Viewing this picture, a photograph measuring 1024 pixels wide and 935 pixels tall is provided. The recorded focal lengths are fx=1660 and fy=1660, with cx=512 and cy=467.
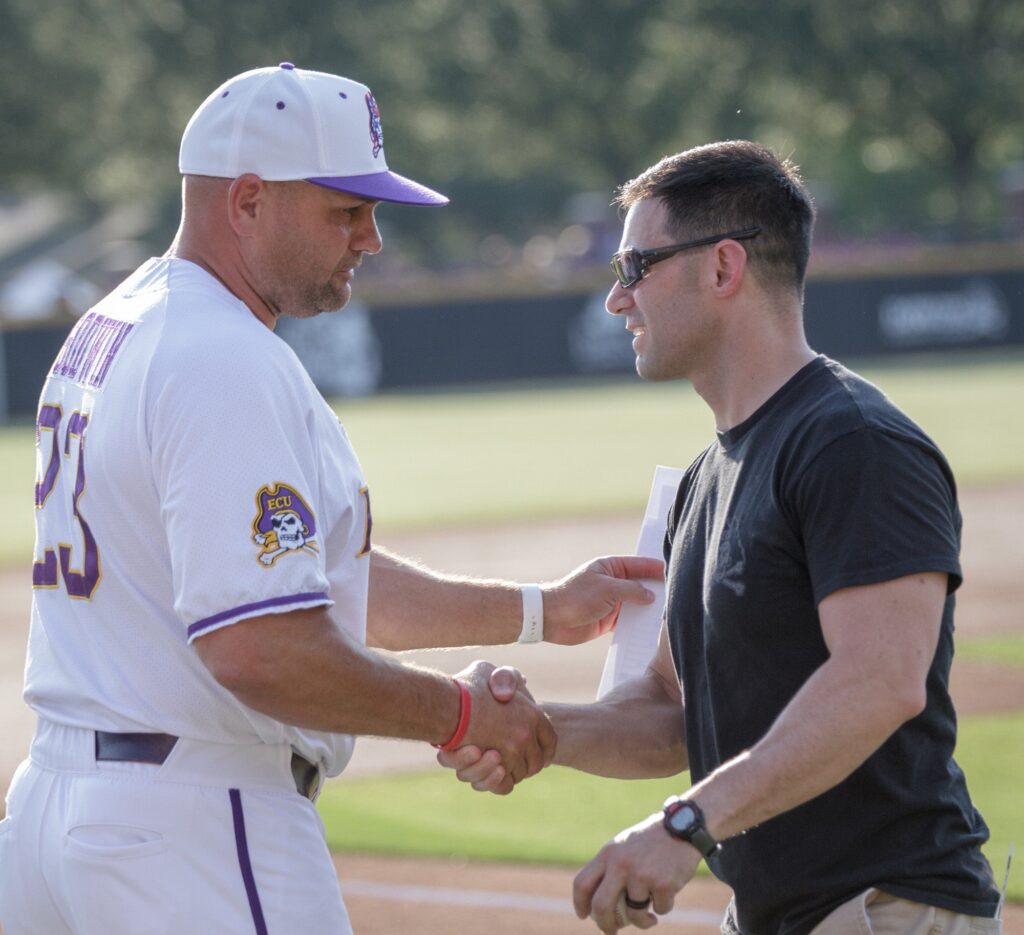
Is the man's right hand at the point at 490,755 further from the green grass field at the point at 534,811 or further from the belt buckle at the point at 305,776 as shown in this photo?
the green grass field at the point at 534,811

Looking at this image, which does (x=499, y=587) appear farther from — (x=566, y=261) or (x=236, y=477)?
(x=566, y=261)

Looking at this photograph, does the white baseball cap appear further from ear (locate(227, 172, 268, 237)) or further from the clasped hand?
the clasped hand

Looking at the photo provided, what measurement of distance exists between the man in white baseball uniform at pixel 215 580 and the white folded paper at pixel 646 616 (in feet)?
1.79

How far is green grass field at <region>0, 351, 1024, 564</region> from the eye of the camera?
1856 centimetres

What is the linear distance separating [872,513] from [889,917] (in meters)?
0.77

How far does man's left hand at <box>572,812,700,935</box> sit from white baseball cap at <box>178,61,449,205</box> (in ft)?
4.71

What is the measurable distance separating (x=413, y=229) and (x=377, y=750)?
58183mm

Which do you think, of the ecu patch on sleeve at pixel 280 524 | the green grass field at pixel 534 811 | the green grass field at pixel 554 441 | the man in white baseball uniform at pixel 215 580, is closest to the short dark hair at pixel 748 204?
the man in white baseball uniform at pixel 215 580

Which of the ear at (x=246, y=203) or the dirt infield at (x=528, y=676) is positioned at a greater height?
the ear at (x=246, y=203)

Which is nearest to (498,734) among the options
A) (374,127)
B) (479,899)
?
(374,127)

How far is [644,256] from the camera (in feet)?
11.3

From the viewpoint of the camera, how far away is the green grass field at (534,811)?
7.10 metres

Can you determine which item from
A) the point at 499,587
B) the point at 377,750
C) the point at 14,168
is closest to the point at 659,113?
the point at 14,168

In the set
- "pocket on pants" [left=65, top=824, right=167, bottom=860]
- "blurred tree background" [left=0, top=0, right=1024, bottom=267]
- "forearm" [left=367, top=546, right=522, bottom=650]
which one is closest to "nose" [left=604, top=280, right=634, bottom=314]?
"forearm" [left=367, top=546, right=522, bottom=650]
